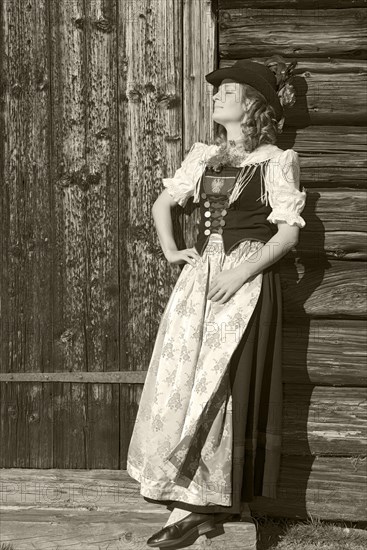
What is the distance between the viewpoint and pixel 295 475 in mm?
4020

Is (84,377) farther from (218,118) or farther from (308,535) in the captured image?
(218,118)

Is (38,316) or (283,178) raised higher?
(283,178)

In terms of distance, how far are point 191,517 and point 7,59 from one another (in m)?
2.14

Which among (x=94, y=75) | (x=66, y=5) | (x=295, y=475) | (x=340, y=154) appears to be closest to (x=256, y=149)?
(x=340, y=154)

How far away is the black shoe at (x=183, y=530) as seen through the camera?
3.55m

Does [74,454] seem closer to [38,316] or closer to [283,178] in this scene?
[38,316]

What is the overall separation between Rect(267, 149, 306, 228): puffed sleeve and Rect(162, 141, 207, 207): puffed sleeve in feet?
1.09

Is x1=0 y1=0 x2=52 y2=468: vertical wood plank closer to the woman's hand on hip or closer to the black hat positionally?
the woman's hand on hip

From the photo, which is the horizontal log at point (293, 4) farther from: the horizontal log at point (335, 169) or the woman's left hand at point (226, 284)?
the woman's left hand at point (226, 284)

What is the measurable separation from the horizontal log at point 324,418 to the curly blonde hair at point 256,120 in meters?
1.11

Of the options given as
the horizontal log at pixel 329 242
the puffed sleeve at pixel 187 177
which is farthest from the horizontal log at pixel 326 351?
the puffed sleeve at pixel 187 177

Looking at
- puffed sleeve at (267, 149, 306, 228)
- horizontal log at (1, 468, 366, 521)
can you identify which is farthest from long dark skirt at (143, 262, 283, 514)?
horizontal log at (1, 468, 366, 521)

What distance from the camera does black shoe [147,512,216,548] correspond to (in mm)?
3553

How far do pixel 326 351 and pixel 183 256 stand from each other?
817 mm
